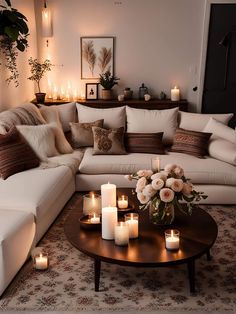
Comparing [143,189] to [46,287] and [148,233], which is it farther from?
[46,287]

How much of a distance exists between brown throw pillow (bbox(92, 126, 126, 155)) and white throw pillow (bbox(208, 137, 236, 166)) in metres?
0.95

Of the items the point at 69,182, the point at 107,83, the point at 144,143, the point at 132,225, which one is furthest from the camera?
the point at 107,83

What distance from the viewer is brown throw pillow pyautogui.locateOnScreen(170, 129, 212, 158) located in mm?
4094

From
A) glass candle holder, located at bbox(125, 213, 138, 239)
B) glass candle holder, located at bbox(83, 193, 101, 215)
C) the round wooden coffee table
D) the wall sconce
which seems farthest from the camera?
the wall sconce

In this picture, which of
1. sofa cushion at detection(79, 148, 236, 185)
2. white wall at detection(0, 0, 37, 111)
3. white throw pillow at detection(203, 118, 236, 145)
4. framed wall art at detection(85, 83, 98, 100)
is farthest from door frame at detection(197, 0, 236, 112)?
white wall at detection(0, 0, 37, 111)

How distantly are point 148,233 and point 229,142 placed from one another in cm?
189

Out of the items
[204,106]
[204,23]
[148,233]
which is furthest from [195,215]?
[204,23]

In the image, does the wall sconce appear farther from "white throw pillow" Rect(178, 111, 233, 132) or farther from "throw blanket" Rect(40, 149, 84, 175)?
"white throw pillow" Rect(178, 111, 233, 132)

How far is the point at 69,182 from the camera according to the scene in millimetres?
3775

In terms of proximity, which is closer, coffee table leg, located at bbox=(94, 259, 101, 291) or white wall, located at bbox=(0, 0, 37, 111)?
coffee table leg, located at bbox=(94, 259, 101, 291)

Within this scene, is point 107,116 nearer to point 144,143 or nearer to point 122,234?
point 144,143

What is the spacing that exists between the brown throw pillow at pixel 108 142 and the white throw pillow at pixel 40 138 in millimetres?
485

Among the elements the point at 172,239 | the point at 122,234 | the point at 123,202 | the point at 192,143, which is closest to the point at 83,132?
the point at 192,143

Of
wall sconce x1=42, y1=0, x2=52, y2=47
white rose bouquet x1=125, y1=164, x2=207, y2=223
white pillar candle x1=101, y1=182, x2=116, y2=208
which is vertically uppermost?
wall sconce x1=42, y1=0, x2=52, y2=47
